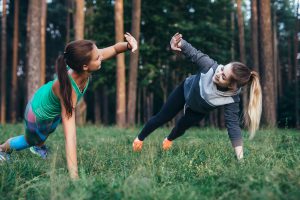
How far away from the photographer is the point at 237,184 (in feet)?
9.90

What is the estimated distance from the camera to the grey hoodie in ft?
15.9

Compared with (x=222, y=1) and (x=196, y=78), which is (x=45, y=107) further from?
(x=222, y=1)

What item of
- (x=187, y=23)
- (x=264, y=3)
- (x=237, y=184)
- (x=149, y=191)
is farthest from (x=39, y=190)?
(x=187, y=23)

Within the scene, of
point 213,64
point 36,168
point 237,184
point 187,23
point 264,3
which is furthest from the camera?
point 187,23

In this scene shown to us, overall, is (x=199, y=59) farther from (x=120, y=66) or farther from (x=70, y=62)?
(x=120, y=66)

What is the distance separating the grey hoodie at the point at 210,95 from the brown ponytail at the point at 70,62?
149 centimetres

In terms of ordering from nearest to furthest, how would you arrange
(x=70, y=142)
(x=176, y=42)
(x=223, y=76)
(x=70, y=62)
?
1. (x=70, y=142)
2. (x=70, y=62)
3. (x=223, y=76)
4. (x=176, y=42)

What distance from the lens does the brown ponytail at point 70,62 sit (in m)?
3.94

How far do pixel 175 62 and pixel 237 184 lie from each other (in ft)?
60.5

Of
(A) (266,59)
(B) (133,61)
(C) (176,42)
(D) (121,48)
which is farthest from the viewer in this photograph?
(B) (133,61)

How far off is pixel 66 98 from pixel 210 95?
1876mm

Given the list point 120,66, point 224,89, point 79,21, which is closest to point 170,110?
point 224,89

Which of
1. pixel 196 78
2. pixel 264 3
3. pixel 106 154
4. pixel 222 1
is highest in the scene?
pixel 222 1

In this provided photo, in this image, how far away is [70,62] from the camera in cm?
411
